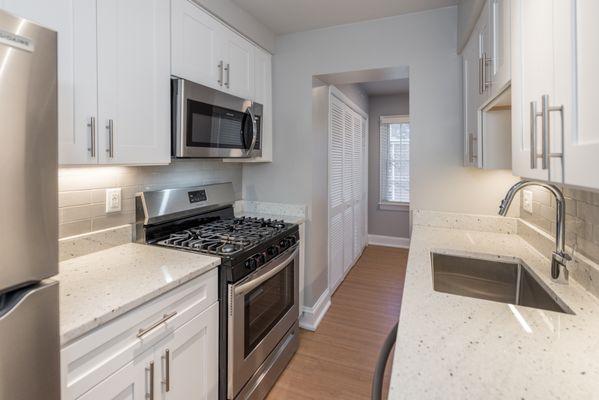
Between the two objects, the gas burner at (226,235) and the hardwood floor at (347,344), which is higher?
the gas burner at (226,235)

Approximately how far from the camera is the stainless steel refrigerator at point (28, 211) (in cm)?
67

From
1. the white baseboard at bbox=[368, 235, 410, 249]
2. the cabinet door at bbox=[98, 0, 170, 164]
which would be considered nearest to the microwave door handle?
the cabinet door at bbox=[98, 0, 170, 164]

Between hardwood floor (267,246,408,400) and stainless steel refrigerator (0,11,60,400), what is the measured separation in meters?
1.52

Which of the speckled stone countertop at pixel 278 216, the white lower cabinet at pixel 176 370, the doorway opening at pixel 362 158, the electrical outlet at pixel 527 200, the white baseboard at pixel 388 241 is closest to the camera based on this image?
the white lower cabinet at pixel 176 370

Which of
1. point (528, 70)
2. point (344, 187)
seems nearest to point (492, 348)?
point (528, 70)

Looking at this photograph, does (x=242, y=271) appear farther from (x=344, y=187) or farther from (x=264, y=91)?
(x=344, y=187)

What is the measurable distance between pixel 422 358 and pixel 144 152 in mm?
1412

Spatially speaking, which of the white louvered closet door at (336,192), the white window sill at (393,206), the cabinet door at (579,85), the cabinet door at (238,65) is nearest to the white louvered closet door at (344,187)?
the white louvered closet door at (336,192)

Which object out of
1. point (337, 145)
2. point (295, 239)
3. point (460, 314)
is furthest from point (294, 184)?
point (460, 314)

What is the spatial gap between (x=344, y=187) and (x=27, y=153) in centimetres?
321

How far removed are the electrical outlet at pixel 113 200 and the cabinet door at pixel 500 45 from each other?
184 centimetres

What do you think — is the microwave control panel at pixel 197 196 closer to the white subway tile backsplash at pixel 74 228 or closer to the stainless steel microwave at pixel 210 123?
the stainless steel microwave at pixel 210 123

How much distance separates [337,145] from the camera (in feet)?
11.2

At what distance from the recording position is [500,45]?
125 cm
